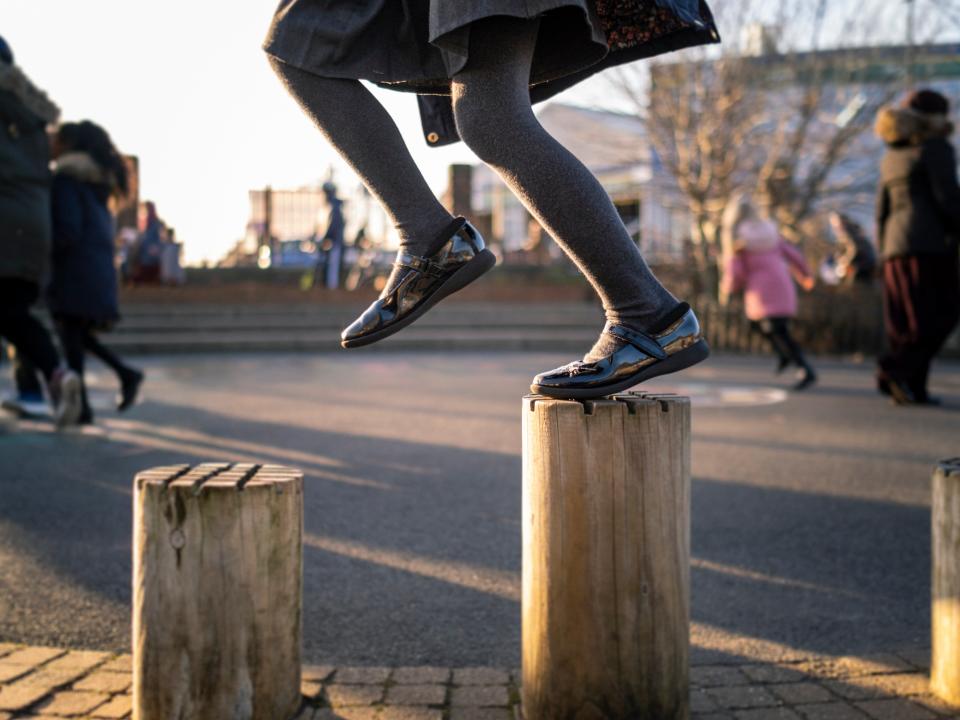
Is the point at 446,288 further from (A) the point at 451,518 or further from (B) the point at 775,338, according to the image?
(B) the point at 775,338

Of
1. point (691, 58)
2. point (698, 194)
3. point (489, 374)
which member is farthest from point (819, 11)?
point (489, 374)

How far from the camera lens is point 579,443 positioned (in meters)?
1.97

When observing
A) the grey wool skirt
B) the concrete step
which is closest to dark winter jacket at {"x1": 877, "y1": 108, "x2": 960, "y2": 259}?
the grey wool skirt

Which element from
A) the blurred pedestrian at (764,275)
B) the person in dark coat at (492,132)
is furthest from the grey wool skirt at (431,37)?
the blurred pedestrian at (764,275)

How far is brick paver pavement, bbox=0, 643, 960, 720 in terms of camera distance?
2135mm

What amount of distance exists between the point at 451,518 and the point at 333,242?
18480 millimetres

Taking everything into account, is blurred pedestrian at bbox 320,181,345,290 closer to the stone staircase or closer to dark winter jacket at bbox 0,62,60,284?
the stone staircase

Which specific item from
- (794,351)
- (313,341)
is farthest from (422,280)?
(313,341)

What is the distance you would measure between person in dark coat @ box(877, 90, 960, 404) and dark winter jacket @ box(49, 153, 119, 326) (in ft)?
17.8

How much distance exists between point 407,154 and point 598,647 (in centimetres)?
107

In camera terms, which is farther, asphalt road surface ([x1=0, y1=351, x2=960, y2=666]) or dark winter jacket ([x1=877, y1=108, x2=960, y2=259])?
dark winter jacket ([x1=877, y1=108, x2=960, y2=259])

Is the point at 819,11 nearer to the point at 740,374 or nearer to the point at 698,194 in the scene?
the point at 698,194

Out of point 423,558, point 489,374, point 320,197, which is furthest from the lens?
point 320,197

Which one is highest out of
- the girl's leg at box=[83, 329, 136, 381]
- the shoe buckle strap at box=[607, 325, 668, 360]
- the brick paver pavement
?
the shoe buckle strap at box=[607, 325, 668, 360]
